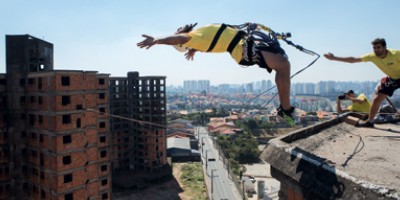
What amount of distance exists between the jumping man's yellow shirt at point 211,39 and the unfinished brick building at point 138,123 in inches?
1419

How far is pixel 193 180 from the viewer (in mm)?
37906

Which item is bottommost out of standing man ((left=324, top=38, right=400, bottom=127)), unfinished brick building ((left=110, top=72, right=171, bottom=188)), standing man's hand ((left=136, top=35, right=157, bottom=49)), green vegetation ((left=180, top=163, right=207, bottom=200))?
green vegetation ((left=180, top=163, right=207, bottom=200))

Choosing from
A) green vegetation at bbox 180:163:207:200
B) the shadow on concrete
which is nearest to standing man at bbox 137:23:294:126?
the shadow on concrete

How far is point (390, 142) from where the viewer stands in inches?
148

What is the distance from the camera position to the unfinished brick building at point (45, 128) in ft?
64.7

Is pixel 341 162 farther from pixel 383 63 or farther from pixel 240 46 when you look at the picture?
pixel 383 63

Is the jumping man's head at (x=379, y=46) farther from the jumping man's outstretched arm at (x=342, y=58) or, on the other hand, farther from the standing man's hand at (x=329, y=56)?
the standing man's hand at (x=329, y=56)

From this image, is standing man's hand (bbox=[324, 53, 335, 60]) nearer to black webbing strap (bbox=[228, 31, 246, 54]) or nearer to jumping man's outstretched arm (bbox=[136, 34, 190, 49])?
black webbing strap (bbox=[228, 31, 246, 54])

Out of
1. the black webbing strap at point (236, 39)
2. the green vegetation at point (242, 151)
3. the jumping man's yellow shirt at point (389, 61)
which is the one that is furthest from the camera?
the green vegetation at point (242, 151)

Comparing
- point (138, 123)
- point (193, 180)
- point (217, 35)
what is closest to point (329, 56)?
point (217, 35)

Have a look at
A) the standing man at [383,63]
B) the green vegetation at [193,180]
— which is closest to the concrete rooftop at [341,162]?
the standing man at [383,63]

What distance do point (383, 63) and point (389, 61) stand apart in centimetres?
9

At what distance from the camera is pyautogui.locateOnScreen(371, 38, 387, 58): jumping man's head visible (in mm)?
4375

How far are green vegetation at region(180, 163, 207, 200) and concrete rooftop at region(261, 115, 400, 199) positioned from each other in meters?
29.7
